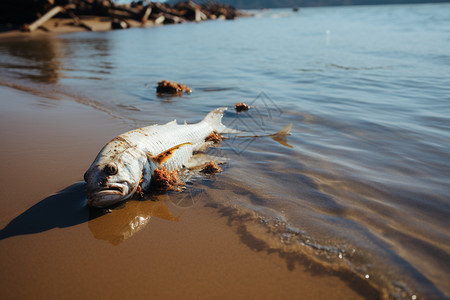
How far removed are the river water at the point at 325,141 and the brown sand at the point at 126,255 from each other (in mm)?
323

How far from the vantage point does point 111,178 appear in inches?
134

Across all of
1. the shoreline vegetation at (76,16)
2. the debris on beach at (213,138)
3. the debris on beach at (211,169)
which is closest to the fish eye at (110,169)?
the debris on beach at (211,169)

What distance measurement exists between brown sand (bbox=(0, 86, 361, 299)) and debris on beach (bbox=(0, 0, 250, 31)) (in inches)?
1004

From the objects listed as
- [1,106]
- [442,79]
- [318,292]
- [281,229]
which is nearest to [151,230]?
[281,229]

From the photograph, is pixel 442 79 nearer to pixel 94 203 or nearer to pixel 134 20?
pixel 94 203

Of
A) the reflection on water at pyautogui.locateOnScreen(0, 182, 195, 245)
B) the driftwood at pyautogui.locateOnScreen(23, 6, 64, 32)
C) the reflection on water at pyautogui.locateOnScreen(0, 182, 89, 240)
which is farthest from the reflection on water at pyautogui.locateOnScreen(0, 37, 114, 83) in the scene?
the reflection on water at pyautogui.locateOnScreen(0, 182, 195, 245)

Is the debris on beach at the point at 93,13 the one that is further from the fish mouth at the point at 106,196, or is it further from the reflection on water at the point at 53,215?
the fish mouth at the point at 106,196

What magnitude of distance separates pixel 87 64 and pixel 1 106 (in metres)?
6.78

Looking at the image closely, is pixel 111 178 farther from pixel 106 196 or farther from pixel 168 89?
pixel 168 89

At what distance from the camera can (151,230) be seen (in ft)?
10.6

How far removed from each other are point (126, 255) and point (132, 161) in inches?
47.9

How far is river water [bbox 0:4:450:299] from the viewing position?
296cm

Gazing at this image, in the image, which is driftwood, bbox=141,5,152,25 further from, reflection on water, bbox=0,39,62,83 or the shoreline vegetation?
reflection on water, bbox=0,39,62,83

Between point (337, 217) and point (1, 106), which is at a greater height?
point (1, 106)
